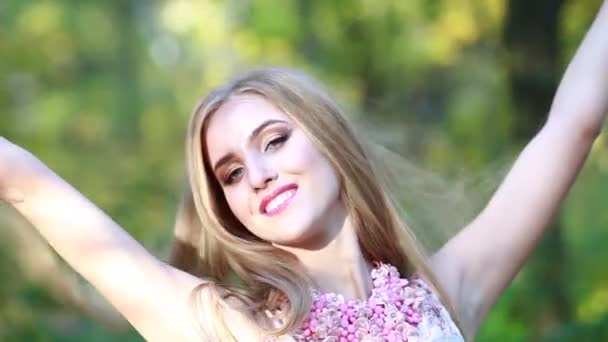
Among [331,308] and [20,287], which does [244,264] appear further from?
[20,287]

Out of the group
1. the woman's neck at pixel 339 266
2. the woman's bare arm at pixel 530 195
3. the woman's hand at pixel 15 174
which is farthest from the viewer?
the woman's bare arm at pixel 530 195

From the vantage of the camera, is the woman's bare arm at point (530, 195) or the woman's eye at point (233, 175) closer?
the woman's eye at point (233, 175)

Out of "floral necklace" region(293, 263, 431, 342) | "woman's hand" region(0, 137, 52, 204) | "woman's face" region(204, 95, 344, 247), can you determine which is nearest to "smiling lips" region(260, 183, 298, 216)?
"woman's face" region(204, 95, 344, 247)

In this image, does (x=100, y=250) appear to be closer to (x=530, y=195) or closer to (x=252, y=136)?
(x=252, y=136)

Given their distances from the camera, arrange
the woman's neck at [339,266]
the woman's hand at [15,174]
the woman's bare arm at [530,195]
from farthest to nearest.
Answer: the woman's bare arm at [530,195]
the woman's neck at [339,266]
the woman's hand at [15,174]

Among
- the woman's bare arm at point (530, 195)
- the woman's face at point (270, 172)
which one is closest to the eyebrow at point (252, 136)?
the woman's face at point (270, 172)

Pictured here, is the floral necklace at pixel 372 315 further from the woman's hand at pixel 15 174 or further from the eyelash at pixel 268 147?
the woman's hand at pixel 15 174

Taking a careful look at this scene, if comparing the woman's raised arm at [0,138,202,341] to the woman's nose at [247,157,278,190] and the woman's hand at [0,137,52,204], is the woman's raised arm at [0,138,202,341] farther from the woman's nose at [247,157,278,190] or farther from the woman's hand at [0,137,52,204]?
the woman's nose at [247,157,278,190]

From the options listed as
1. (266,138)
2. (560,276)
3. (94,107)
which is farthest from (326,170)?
(94,107)

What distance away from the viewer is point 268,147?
1524 millimetres

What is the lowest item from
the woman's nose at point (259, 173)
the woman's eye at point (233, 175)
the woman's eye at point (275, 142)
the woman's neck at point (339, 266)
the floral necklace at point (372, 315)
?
the floral necklace at point (372, 315)

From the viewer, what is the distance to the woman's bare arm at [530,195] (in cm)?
172

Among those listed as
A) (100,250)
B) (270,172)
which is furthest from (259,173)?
(100,250)

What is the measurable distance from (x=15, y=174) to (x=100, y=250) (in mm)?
148
